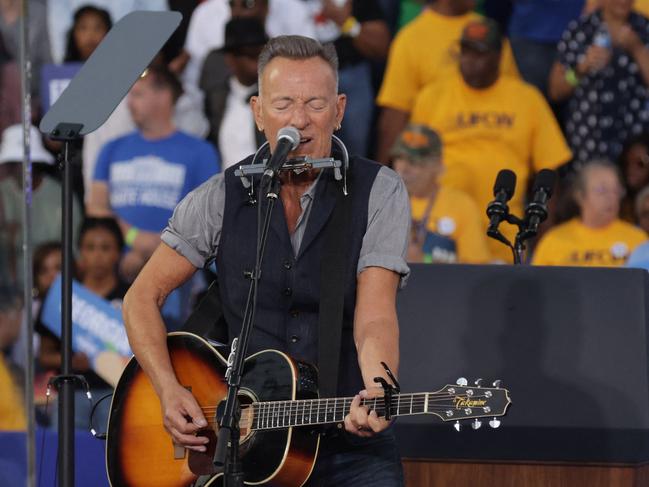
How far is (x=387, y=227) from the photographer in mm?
3672

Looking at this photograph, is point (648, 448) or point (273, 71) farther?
point (648, 448)

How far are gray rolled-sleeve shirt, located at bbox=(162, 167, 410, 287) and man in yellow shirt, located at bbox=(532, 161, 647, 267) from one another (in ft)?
11.4

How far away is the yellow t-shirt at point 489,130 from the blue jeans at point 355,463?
12.7ft

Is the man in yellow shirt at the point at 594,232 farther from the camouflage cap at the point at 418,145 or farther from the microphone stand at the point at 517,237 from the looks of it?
the microphone stand at the point at 517,237

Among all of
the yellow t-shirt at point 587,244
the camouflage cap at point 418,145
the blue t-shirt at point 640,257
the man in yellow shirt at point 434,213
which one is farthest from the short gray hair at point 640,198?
the camouflage cap at point 418,145

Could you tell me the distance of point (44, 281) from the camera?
317 inches

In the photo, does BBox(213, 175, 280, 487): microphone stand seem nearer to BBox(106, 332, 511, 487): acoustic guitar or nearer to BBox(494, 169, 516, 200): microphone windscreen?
BBox(106, 332, 511, 487): acoustic guitar

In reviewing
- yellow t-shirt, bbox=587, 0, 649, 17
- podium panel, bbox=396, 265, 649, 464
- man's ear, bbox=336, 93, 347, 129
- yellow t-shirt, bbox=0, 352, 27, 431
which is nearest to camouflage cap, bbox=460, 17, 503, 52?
yellow t-shirt, bbox=587, 0, 649, 17

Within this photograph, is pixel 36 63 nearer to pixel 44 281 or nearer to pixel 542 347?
pixel 44 281

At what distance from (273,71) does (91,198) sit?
450 cm

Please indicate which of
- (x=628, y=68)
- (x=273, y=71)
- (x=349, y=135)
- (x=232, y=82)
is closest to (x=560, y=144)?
(x=628, y=68)

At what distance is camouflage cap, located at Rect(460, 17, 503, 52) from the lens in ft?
25.1

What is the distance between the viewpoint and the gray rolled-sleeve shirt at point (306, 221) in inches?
143

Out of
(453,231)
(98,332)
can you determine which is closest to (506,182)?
(453,231)
